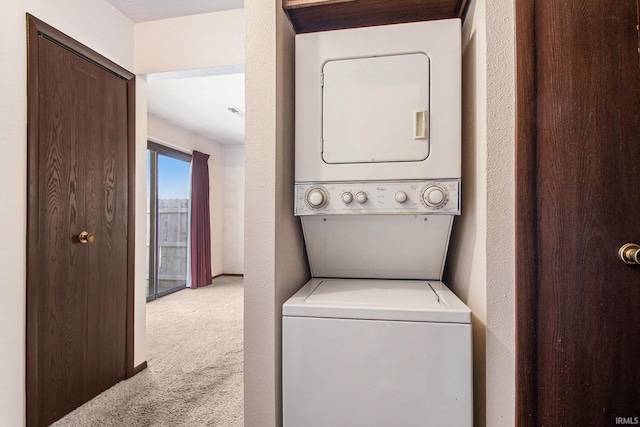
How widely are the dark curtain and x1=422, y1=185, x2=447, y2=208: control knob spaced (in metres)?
4.62

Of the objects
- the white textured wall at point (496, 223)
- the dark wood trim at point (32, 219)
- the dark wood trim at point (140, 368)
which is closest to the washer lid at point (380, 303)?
the white textured wall at point (496, 223)

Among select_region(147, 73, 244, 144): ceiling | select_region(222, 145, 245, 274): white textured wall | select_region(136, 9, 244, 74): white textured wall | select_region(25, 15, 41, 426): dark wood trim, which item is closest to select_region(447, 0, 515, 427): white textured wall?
select_region(136, 9, 244, 74): white textured wall

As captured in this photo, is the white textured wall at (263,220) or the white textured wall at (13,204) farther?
the white textured wall at (13,204)

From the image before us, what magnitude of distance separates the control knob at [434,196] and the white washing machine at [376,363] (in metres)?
0.36

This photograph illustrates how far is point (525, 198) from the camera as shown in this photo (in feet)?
3.24

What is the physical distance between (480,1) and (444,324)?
3.71 ft

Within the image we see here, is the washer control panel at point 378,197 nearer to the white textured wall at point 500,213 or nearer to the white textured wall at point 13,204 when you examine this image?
the white textured wall at point 500,213

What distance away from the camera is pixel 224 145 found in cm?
610

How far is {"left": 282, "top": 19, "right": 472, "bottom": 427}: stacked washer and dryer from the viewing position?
3.26 ft

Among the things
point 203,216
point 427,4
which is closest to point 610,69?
point 427,4

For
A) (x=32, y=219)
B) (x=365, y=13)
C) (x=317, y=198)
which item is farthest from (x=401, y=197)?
(x=32, y=219)

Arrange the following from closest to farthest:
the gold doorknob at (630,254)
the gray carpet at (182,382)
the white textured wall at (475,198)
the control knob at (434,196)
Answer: the gold doorknob at (630,254) < the white textured wall at (475,198) < the control knob at (434,196) < the gray carpet at (182,382)

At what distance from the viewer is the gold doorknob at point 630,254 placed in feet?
3.02

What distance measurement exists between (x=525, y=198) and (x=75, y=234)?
2358 mm
